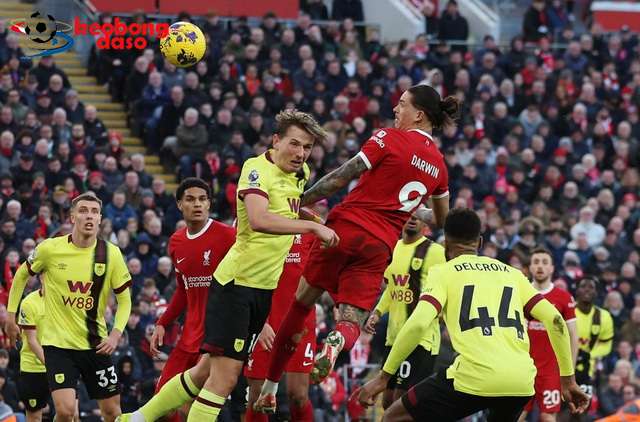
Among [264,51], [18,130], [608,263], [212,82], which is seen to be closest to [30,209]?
[18,130]

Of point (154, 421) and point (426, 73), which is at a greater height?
point (426, 73)

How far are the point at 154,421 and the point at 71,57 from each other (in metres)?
14.1

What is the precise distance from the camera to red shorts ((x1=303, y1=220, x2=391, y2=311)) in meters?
11.2

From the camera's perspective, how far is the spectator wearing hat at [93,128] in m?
21.1

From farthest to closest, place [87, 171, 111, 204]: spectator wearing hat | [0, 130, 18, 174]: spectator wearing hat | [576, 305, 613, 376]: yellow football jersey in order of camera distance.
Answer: [87, 171, 111, 204]: spectator wearing hat < [0, 130, 18, 174]: spectator wearing hat < [576, 305, 613, 376]: yellow football jersey

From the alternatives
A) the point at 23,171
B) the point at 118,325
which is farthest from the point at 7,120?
the point at 118,325

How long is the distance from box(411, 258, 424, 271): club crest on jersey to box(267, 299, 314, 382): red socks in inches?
111

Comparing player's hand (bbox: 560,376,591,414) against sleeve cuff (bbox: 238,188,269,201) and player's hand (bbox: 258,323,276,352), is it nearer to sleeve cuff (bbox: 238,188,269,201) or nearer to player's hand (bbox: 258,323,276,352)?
player's hand (bbox: 258,323,276,352)

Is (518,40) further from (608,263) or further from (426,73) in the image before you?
A: (608,263)

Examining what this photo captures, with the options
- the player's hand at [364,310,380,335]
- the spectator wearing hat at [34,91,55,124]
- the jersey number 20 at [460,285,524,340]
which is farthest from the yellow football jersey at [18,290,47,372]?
the spectator wearing hat at [34,91,55,124]

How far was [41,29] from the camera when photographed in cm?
2141

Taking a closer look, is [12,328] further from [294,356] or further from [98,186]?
[98,186]

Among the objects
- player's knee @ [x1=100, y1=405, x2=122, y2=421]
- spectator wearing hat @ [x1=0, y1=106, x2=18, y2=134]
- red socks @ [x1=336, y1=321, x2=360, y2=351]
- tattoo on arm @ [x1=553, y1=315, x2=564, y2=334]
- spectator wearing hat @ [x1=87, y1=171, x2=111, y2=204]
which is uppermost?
spectator wearing hat @ [x1=0, y1=106, x2=18, y2=134]

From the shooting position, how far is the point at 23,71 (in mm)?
21344
